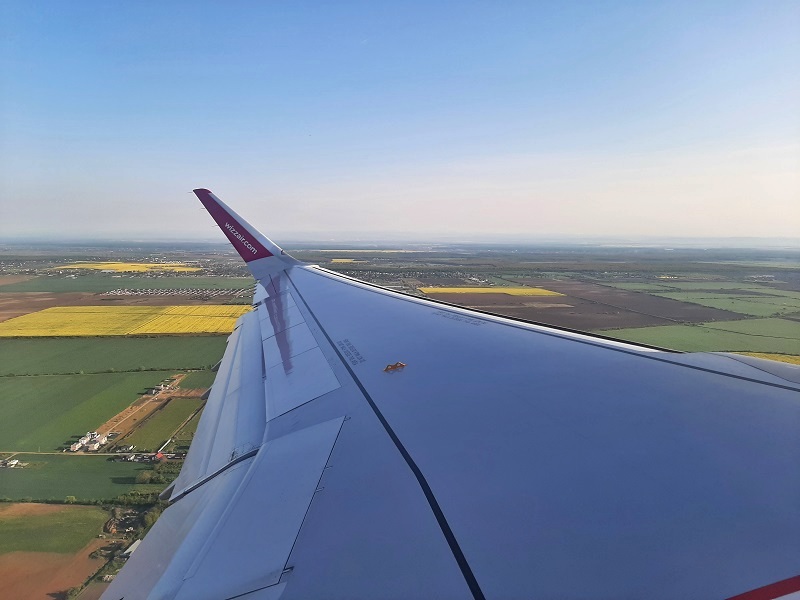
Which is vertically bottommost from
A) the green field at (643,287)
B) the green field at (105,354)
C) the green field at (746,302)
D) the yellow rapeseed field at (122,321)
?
the green field at (105,354)

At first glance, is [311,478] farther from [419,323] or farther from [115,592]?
[419,323]

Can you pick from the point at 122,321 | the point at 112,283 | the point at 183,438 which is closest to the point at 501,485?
the point at 183,438

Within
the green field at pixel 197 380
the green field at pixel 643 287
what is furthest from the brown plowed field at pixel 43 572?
the green field at pixel 643 287

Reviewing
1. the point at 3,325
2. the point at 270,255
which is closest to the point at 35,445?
the point at 270,255

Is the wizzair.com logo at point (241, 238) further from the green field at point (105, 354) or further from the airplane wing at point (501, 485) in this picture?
the green field at point (105, 354)

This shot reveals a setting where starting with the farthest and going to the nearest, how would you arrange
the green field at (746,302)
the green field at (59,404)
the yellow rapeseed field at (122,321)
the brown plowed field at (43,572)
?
1. the green field at (746,302)
2. the yellow rapeseed field at (122,321)
3. the green field at (59,404)
4. the brown plowed field at (43,572)

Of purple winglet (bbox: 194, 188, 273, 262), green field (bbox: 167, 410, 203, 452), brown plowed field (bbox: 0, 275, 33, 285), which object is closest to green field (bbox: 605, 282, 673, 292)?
green field (bbox: 167, 410, 203, 452)

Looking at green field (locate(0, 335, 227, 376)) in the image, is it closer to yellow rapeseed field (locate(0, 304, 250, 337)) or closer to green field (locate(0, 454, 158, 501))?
yellow rapeseed field (locate(0, 304, 250, 337))
